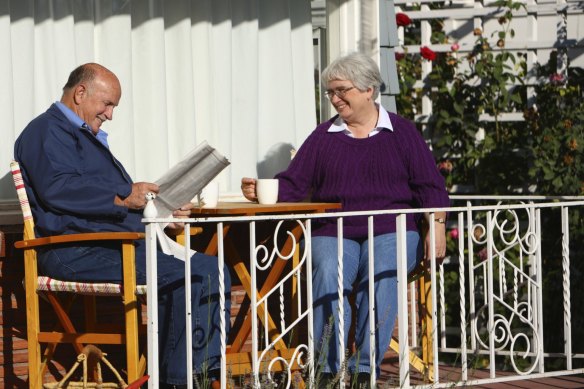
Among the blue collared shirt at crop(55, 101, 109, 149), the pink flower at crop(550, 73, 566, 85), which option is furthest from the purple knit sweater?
the pink flower at crop(550, 73, 566, 85)

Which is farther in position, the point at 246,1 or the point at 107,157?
the point at 246,1

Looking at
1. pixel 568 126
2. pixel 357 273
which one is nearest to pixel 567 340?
pixel 357 273

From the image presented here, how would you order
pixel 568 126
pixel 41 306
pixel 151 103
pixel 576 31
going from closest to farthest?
1. pixel 41 306
2. pixel 151 103
3. pixel 568 126
4. pixel 576 31

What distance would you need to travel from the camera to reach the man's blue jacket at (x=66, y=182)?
485cm

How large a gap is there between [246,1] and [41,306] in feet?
5.93

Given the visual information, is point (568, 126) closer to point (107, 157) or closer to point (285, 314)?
point (285, 314)

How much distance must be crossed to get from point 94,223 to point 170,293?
16.3 inches

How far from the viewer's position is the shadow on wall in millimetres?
6223

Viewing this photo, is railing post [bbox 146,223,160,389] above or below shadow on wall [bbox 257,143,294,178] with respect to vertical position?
below

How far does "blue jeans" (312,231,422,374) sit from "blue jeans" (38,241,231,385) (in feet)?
1.49

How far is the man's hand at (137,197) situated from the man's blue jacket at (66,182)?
0.07ft

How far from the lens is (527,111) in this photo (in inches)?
285

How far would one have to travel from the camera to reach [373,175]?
5480mm

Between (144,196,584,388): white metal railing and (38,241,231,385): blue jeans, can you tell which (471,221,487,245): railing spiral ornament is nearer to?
(144,196,584,388): white metal railing
